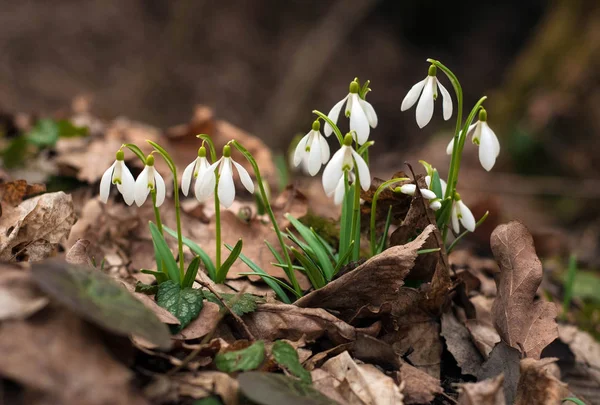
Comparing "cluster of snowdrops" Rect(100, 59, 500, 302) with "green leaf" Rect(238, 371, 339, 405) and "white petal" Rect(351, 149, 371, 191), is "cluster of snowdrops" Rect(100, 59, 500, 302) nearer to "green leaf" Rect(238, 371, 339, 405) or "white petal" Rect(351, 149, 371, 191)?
"white petal" Rect(351, 149, 371, 191)

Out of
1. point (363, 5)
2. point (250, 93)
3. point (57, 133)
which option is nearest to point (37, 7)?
point (250, 93)

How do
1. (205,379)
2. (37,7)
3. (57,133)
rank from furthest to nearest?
1. (37,7)
2. (57,133)
3. (205,379)

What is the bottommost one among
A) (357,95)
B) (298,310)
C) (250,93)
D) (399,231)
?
(250,93)

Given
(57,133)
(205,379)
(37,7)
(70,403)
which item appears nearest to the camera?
(70,403)

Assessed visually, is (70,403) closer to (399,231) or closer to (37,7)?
(399,231)

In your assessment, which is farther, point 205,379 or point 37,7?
point 37,7

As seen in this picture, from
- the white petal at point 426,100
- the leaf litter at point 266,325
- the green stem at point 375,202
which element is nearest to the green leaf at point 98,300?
the leaf litter at point 266,325

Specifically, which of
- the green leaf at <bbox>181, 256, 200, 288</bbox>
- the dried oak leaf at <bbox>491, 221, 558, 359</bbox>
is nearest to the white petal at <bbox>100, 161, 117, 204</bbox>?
the green leaf at <bbox>181, 256, 200, 288</bbox>
